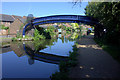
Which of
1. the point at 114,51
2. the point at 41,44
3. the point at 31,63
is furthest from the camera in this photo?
the point at 41,44

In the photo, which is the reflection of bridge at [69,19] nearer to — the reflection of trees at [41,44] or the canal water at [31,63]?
the reflection of trees at [41,44]

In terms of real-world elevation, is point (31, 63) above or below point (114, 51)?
below

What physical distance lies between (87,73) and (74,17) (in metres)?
17.1

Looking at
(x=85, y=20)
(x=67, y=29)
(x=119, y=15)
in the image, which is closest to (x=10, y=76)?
(x=119, y=15)

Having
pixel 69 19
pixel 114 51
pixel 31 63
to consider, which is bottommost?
pixel 31 63

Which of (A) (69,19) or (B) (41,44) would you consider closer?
(B) (41,44)

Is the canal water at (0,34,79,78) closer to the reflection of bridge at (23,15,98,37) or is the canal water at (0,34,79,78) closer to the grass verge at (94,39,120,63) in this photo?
the grass verge at (94,39,120,63)

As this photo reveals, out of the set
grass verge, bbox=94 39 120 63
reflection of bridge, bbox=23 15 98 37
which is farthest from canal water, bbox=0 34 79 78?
reflection of bridge, bbox=23 15 98 37

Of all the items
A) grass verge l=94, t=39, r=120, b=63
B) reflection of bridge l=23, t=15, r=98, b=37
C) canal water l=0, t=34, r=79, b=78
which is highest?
reflection of bridge l=23, t=15, r=98, b=37

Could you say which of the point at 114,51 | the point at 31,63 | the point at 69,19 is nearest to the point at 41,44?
the point at 69,19

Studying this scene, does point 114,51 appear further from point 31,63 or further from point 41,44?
point 41,44

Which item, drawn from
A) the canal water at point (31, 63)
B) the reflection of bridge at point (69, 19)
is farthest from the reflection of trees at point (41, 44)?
the reflection of bridge at point (69, 19)

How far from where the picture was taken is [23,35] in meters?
24.7

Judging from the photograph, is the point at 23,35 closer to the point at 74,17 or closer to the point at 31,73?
the point at 74,17
